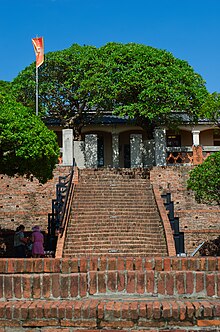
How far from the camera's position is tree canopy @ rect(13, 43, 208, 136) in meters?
25.1

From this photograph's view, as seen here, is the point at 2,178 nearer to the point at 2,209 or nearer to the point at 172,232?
the point at 2,209

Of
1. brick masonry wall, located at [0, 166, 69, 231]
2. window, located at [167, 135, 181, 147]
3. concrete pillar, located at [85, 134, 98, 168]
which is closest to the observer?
brick masonry wall, located at [0, 166, 69, 231]

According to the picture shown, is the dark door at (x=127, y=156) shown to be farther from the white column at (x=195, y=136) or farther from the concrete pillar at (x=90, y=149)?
the concrete pillar at (x=90, y=149)

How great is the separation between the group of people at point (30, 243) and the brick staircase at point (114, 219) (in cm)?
101

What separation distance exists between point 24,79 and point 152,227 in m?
15.2

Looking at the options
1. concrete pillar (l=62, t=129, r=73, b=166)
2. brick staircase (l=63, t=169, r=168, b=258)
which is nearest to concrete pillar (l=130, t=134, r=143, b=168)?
concrete pillar (l=62, t=129, r=73, b=166)

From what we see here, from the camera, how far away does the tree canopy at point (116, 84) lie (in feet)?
82.3

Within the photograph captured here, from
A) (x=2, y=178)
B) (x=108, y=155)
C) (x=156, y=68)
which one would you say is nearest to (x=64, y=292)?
(x=2, y=178)

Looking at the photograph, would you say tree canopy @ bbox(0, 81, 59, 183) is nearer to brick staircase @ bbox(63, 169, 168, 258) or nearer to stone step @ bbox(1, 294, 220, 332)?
brick staircase @ bbox(63, 169, 168, 258)

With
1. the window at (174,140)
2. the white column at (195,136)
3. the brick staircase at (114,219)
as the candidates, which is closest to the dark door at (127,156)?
the window at (174,140)

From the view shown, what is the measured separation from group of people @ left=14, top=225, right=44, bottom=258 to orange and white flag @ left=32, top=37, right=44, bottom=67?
46.9 ft

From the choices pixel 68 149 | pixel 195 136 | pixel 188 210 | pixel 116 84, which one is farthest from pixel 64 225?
pixel 195 136

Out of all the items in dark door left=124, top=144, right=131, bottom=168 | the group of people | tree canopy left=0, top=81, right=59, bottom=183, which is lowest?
the group of people

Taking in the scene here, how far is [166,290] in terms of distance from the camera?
3521 mm
